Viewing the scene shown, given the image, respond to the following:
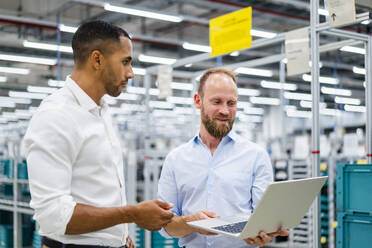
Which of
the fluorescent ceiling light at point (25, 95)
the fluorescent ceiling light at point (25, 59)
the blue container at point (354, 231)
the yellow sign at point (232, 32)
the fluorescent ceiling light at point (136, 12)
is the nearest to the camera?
the blue container at point (354, 231)

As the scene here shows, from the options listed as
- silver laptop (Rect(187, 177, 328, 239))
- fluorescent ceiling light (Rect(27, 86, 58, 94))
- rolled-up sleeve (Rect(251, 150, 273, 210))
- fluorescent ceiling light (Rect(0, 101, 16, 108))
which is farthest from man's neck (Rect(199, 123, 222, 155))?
fluorescent ceiling light (Rect(0, 101, 16, 108))

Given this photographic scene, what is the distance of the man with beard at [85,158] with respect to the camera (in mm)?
1238

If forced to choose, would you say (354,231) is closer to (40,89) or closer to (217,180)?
(217,180)

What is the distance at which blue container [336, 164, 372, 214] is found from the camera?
216 cm

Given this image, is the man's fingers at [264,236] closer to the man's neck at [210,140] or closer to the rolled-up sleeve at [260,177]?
the rolled-up sleeve at [260,177]

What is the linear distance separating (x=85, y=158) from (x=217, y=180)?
29.5 inches

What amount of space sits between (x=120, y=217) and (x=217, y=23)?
7.47 ft

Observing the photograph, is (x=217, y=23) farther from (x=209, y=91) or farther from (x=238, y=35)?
(x=209, y=91)

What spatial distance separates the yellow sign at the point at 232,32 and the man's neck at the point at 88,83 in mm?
1741

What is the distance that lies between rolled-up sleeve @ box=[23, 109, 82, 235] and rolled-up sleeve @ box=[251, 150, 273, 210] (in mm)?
921

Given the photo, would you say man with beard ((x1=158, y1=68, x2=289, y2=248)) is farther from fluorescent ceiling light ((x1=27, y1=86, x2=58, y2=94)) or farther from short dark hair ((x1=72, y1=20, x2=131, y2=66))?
fluorescent ceiling light ((x1=27, y1=86, x2=58, y2=94))

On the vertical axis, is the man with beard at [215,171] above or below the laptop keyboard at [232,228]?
above

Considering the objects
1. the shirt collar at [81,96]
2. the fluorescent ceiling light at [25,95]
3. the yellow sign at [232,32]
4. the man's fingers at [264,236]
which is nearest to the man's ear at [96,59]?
the shirt collar at [81,96]

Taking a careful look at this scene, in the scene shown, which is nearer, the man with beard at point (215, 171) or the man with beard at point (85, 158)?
the man with beard at point (85, 158)
